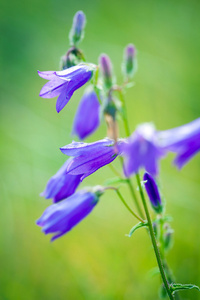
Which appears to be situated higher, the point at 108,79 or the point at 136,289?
the point at 108,79

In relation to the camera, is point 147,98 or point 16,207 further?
point 147,98

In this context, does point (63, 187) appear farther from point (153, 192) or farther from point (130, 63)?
point (130, 63)

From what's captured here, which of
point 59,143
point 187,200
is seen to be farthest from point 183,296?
point 59,143

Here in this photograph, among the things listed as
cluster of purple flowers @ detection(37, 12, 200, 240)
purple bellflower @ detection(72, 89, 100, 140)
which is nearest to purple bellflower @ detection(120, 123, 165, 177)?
cluster of purple flowers @ detection(37, 12, 200, 240)

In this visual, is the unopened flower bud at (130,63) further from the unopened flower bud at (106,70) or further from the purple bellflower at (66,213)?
the purple bellflower at (66,213)

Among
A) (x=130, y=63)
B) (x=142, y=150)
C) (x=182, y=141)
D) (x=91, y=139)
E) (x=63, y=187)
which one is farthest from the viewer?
(x=91, y=139)

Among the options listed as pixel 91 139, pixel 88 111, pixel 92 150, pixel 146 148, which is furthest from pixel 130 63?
pixel 91 139

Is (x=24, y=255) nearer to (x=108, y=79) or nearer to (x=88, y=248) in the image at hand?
(x=88, y=248)

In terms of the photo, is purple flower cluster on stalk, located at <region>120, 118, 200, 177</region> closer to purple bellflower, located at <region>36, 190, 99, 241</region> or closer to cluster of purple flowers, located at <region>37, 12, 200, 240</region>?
cluster of purple flowers, located at <region>37, 12, 200, 240</region>
